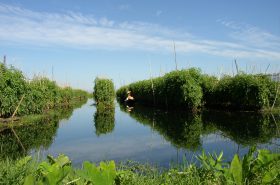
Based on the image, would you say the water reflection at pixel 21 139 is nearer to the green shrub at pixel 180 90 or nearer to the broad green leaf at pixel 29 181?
the broad green leaf at pixel 29 181

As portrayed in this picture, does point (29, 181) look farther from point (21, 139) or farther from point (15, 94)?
point (15, 94)

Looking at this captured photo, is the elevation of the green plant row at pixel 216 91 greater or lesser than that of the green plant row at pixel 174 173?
greater

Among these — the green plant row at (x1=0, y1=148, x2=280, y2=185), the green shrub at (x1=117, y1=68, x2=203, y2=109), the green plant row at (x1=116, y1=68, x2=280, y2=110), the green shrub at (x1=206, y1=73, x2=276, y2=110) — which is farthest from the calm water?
the green shrub at (x1=117, y1=68, x2=203, y2=109)

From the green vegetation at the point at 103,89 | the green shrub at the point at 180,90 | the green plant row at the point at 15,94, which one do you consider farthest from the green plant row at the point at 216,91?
the green plant row at the point at 15,94

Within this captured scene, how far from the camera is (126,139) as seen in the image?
38.3 ft

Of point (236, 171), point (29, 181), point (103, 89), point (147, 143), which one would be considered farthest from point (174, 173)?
point (103, 89)

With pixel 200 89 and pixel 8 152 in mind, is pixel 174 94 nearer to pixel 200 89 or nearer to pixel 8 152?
pixel 200 89

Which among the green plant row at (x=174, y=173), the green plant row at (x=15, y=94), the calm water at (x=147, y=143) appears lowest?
the calm water at (x=147, y=143)

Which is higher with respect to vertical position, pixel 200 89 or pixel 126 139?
pixel 200 89

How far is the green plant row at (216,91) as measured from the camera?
60.4 feet

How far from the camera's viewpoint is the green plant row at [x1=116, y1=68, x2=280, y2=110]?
1841cm

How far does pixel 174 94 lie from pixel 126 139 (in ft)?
41.7

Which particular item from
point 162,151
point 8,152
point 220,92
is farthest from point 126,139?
point 220,92

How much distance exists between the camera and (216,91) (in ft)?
73.2
